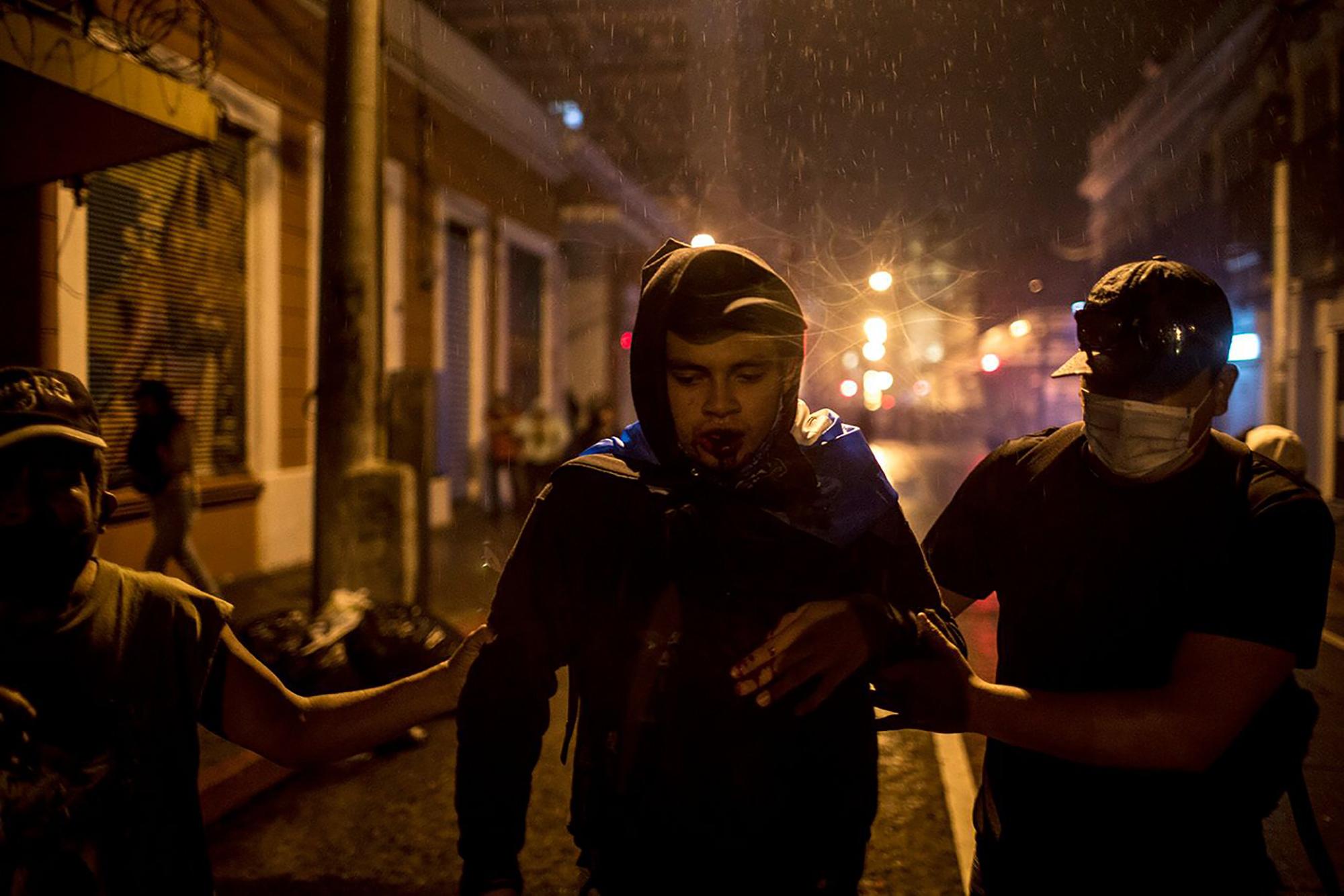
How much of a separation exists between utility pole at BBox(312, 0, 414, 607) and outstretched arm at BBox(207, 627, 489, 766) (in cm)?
470

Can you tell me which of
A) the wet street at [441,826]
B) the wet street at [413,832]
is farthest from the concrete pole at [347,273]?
the wet street at [413,832]

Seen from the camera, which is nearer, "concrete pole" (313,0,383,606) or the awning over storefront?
the awning over storefront

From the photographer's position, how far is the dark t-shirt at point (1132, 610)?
167 centimetres

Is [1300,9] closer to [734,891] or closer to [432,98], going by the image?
[432,98]

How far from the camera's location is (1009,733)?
164 centimetres

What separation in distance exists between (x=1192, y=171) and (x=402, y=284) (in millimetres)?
22711

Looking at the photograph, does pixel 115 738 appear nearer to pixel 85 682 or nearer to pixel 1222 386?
pixel 85 682

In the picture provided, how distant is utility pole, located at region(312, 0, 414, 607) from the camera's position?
6129 mm

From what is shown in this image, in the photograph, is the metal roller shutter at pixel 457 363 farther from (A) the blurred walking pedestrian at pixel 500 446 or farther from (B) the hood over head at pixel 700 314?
(B) the hood over head at pixel 700 314

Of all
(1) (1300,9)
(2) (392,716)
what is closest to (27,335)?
(2) (392,716)

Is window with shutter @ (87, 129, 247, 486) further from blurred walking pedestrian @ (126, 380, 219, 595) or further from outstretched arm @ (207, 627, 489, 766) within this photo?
outstretched arm @ (207, 627, 489, 766)

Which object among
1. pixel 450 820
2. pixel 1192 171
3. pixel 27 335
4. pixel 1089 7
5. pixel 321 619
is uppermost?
pixel 1192 171

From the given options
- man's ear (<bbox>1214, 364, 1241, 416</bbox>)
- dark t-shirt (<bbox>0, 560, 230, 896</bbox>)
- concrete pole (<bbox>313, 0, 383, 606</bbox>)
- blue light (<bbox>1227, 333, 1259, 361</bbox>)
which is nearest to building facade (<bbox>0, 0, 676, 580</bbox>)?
concrete pole (<bbox>313, 0, 383, 606</bbox>)

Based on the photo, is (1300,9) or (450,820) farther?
(1300,9)
